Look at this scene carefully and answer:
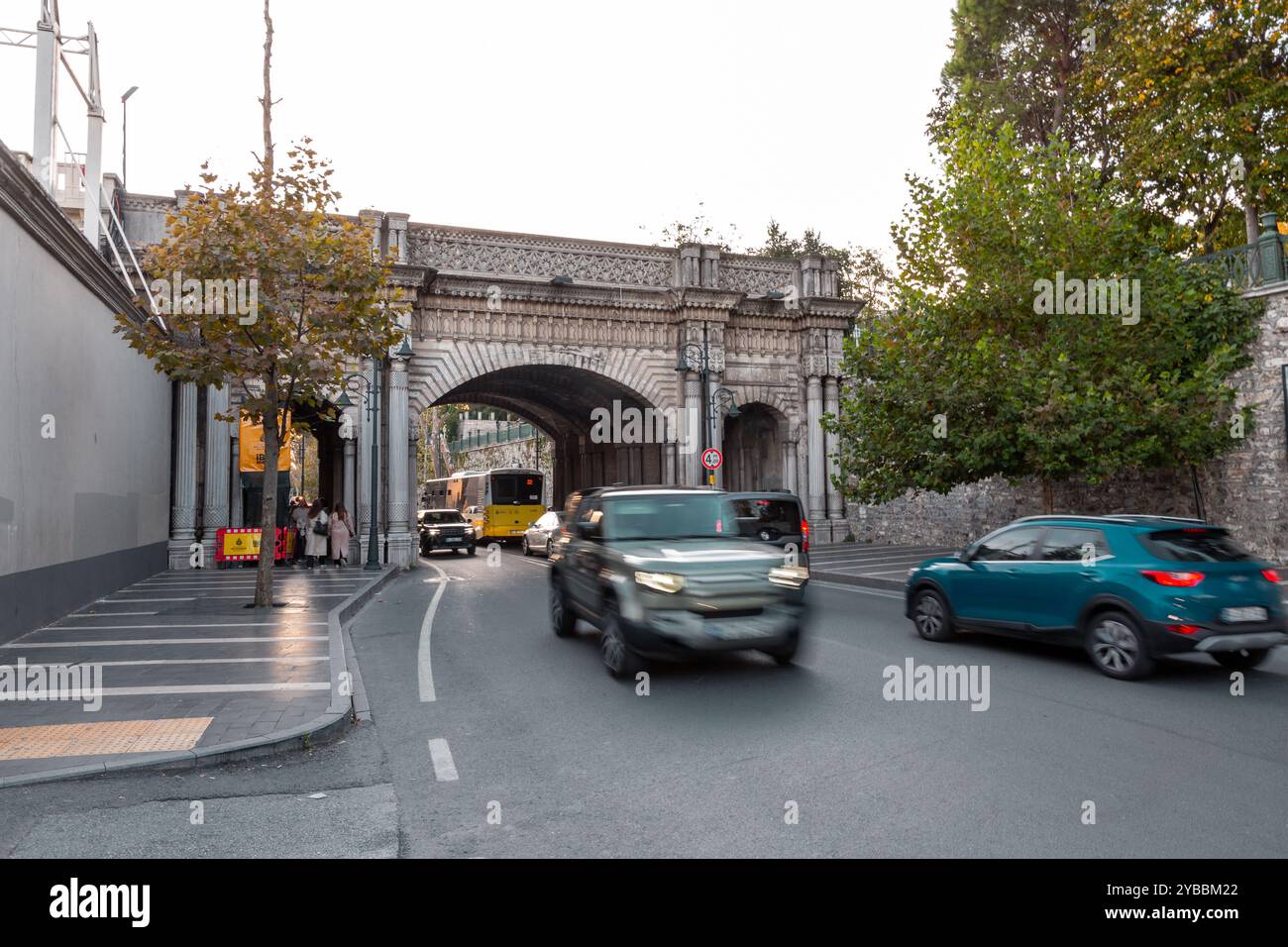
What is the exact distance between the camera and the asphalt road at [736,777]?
4438mm

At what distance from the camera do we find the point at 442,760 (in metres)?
5.97

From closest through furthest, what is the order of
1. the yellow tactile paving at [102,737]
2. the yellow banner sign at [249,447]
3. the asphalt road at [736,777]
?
1. the asphalt road at [736,777]
2. the yellow tactile paving at [102,737]
3. the yellow banner sign at [249,447]

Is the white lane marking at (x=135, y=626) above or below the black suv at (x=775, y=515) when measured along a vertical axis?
below

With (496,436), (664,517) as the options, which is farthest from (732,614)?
(496,436)

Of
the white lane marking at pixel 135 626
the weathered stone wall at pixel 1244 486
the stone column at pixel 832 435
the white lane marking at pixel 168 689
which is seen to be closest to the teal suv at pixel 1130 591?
the white lane marking at pixel 168 689

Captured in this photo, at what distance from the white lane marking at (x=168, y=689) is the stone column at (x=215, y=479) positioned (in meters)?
17.2

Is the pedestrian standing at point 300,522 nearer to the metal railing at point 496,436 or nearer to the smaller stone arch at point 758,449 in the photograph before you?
the smaller stone arch at point 758,449

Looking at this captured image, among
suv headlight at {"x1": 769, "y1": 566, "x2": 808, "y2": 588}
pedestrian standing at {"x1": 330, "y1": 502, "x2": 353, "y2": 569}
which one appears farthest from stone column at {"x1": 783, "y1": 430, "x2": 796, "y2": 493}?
suv headlight at {"x1": 769, "y1": 566, "x2": 808, "y2": 588}

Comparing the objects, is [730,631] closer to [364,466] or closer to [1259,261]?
[1259,261]

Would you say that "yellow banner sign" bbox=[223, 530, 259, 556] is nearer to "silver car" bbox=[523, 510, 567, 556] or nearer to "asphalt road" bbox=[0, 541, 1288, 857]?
"silver car" bbox=[523, 510, 567, 556]
